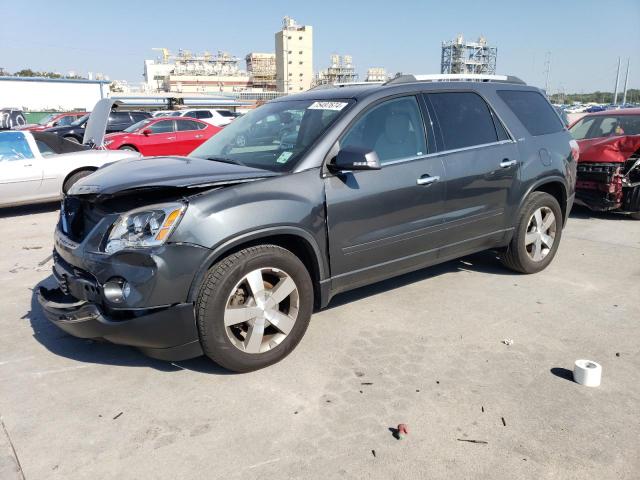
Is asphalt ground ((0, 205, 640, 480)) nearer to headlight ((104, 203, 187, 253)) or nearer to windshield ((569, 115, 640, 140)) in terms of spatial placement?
headlight ((104, 203, 187, 253))

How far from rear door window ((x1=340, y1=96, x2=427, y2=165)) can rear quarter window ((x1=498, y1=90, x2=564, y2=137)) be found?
127 cm

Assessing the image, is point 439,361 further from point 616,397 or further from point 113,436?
point 113,436

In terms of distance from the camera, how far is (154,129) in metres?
15.3

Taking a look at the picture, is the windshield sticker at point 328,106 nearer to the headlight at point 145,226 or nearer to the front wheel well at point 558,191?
the headlight at point 145,226

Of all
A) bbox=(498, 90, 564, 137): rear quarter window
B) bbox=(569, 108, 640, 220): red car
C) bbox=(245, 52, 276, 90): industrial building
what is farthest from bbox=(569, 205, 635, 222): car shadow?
bbox=(245, 52, 276, 90): industrial building

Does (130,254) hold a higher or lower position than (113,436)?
higher

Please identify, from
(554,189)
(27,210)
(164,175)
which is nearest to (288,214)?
(164,175)

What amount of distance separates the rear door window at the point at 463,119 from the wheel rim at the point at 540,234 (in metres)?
0.94

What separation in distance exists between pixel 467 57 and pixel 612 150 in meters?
149

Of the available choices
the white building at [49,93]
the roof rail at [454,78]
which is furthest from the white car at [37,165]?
the white building at [49,93]

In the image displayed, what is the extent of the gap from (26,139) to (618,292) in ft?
28.6

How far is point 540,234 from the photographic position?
199 inches

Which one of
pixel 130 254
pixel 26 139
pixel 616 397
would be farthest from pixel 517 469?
pixel 26 139

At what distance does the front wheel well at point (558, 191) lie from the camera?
16.7ft
